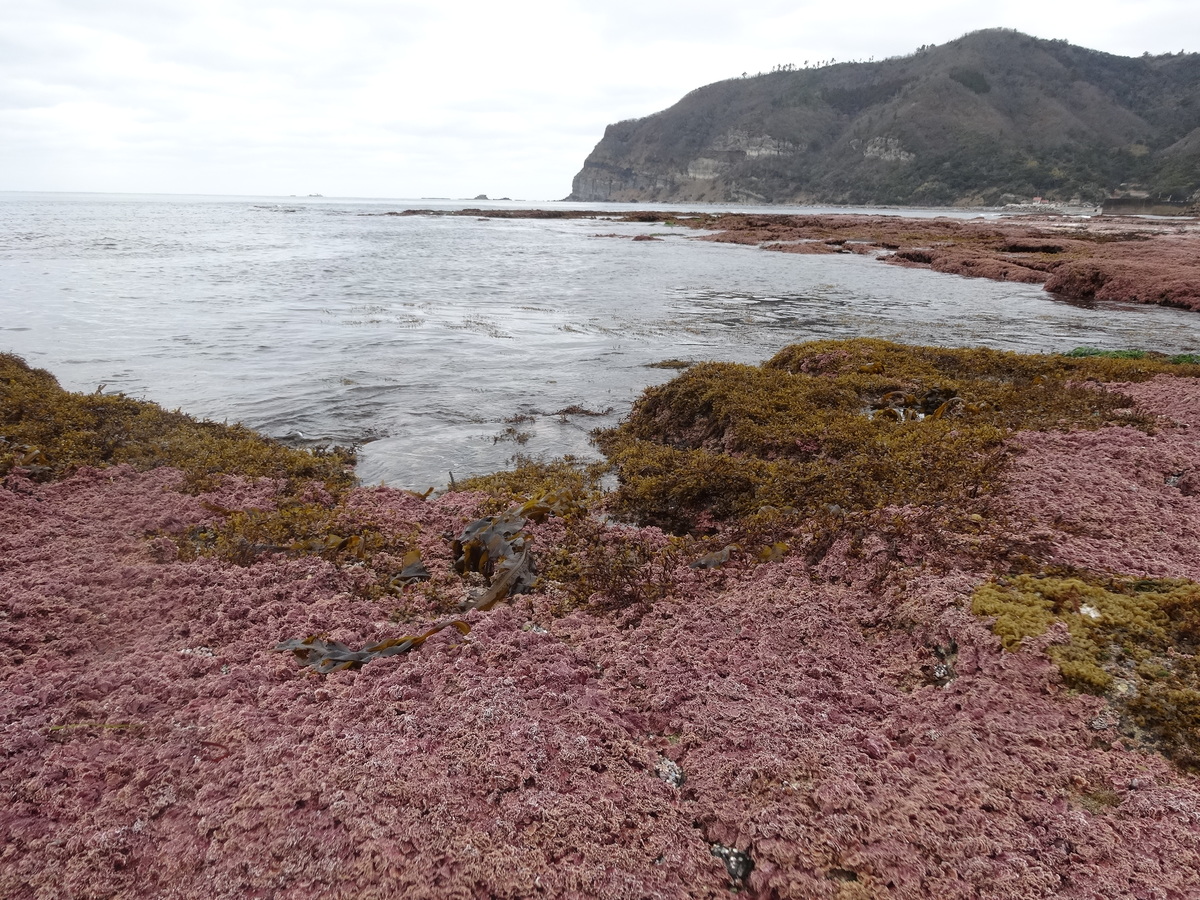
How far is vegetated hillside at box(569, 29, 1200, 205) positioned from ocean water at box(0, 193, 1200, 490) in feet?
381

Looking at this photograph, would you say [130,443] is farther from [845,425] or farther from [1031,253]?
[1031,253]

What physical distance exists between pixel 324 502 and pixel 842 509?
4272 millimetres

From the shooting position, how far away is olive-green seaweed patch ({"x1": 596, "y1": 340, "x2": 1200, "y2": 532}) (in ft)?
16.6

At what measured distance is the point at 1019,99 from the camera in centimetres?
15512

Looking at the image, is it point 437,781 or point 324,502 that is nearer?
point 437,781

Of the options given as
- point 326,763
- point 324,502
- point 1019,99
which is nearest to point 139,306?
point 324,502

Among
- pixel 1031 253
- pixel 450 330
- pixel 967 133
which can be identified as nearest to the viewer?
pixel 450 330

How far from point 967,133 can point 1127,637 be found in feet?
590

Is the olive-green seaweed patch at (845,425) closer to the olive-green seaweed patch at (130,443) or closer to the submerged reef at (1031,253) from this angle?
the olive-green seaweed patch at (130,443)

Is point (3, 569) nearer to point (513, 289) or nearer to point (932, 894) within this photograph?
point (932, 894)

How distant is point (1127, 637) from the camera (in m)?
2.67

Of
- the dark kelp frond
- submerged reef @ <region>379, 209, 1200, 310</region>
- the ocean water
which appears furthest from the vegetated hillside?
the dark kelp frond

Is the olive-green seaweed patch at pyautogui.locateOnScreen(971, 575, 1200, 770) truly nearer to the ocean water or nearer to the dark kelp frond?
the dark kelp frond

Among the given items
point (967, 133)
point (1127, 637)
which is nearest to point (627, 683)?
point (1127, 637)
